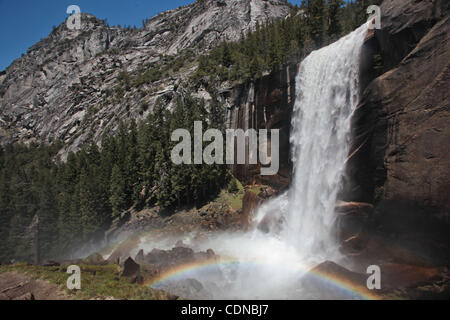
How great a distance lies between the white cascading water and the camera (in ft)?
64.1

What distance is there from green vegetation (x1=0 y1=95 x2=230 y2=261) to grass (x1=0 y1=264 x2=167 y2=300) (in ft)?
66.9

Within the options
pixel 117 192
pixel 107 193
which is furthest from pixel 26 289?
pixel 107 193

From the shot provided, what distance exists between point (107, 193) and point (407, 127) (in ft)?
147

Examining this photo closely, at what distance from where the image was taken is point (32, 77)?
173750 mm

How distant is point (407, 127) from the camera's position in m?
16.2

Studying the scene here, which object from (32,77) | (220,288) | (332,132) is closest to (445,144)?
(332,132)

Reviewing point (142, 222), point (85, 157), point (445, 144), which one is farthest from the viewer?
point (85, 157)

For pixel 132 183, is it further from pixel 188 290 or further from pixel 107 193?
pixel 188 290

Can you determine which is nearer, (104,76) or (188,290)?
(188,290)

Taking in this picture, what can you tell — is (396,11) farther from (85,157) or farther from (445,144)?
(85,157)

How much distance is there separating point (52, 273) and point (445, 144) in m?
27.2

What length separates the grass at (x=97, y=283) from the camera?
548 inches

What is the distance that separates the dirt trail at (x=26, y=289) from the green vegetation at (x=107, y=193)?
72.7 feet

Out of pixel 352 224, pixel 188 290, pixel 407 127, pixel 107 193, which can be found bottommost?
pixel 188 290
